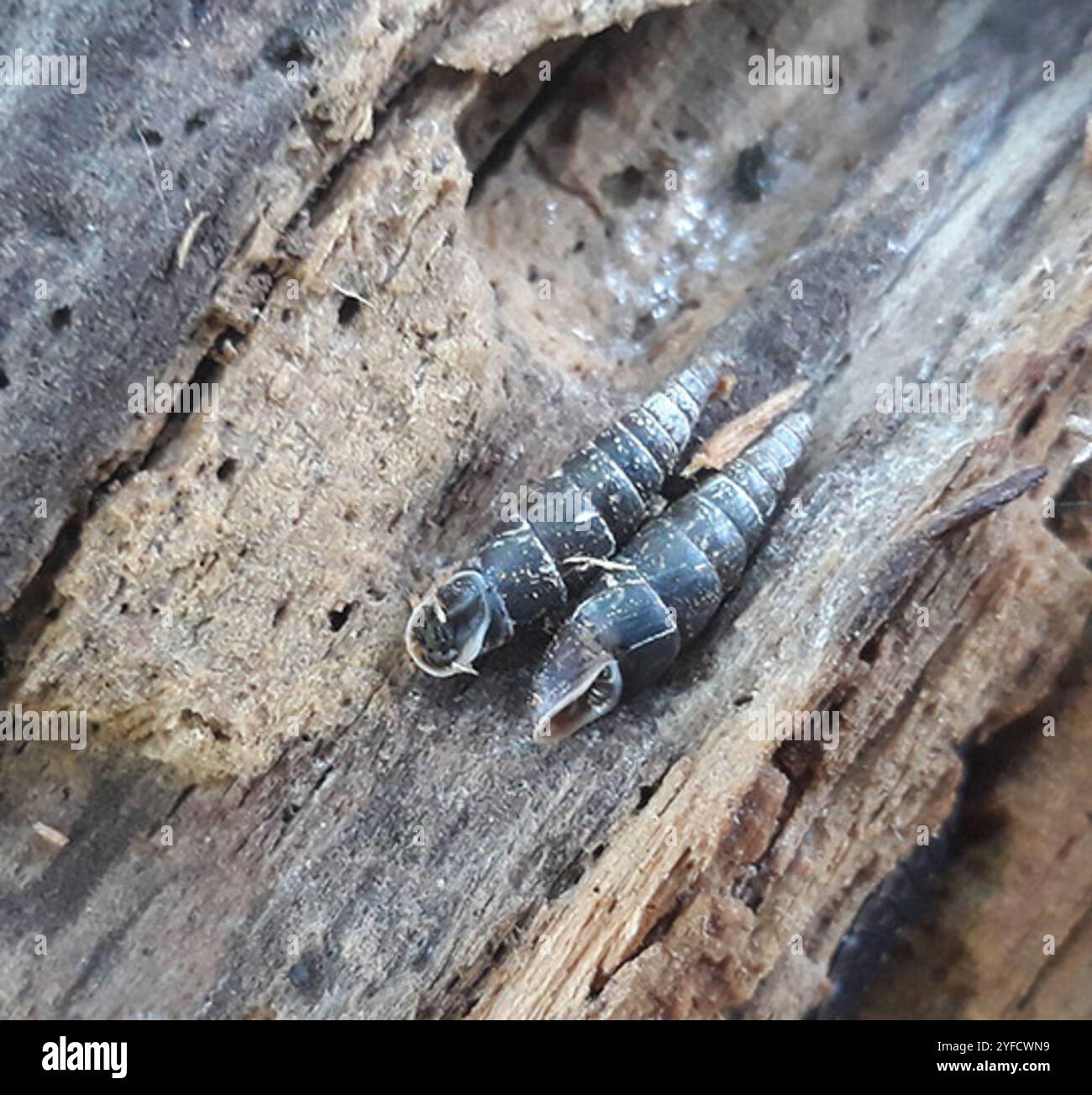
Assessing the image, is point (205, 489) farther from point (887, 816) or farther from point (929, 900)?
point (929, 900)

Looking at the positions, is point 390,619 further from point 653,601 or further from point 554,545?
point 653,601

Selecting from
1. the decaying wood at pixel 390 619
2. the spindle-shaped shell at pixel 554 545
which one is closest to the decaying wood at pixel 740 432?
the spindle-shaped shell at pixel 554 545

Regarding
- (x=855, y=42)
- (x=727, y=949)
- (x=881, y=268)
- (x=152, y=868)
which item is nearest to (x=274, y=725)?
(x=152, y=868)

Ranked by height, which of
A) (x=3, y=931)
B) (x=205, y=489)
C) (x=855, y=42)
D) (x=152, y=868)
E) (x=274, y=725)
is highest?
(x=855, y=42)

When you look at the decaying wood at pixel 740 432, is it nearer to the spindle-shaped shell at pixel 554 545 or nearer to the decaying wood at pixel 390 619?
the spindle-shaped shell at pixel 554 545

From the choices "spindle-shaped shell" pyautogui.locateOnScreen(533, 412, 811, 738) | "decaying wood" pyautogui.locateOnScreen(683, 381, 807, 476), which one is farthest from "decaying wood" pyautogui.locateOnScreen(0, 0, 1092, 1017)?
"decaying wood" pyautogui.locateOnScreen(683, 381, 807, 476)
